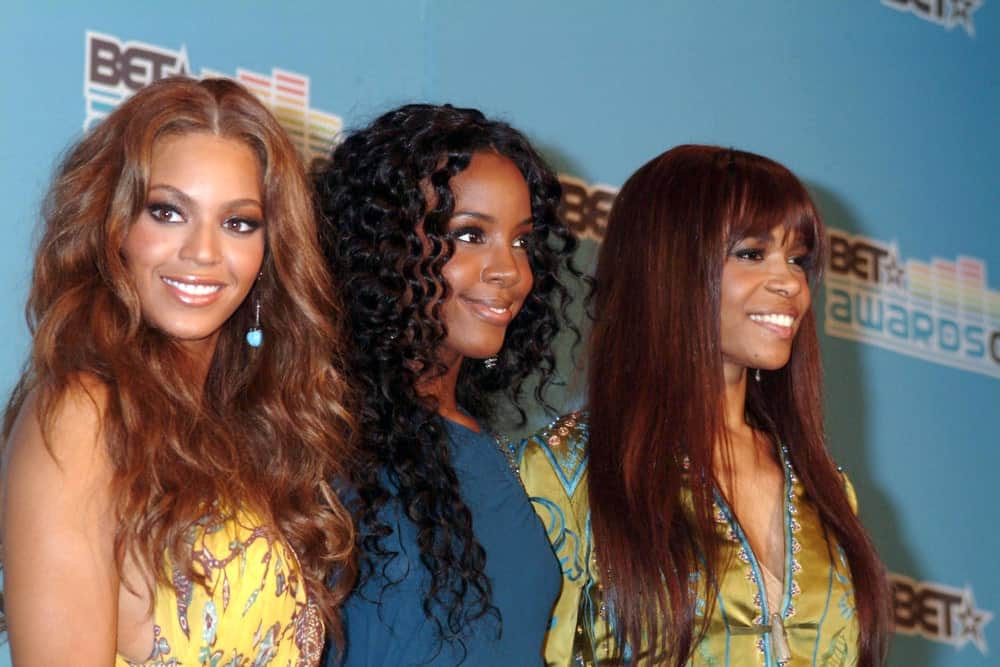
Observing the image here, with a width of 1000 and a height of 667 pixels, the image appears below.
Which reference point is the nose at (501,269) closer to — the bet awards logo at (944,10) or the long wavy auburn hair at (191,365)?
the long wavy auburn hair at (191,365)

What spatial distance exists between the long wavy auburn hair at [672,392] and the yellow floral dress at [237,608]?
0.57 m

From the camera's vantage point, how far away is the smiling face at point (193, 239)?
217cm

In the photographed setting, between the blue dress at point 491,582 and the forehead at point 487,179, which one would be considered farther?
the forehead at point 487,179

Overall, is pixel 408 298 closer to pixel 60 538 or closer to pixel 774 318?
pixel 774 318

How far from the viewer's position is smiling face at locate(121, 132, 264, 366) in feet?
7.11

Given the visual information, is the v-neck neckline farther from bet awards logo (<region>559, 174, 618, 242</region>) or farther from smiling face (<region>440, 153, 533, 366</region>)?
bet awards logo (<region>559, 174, 618, 242</region>)

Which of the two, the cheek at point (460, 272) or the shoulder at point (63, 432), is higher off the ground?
the cheek at point (460, 272)

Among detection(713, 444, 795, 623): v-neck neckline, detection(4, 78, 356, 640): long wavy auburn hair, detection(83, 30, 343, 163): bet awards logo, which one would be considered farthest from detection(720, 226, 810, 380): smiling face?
detection(83, 30, 343, 163): bet awards logo

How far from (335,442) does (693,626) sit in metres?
0.65

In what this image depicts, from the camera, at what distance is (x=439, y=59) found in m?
3.45

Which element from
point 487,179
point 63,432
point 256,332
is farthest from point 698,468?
point 63,432

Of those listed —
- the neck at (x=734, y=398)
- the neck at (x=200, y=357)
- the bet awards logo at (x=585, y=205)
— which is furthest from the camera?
the bet awards logo at (x=585, y=205)

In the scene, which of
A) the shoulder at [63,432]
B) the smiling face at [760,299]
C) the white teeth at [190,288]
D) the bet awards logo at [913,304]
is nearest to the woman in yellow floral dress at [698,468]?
the smiling face at [760,299]

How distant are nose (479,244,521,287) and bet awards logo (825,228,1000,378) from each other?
170 centimetres
